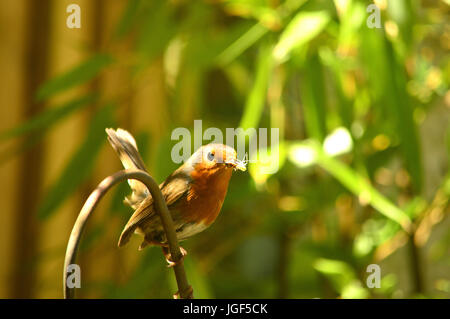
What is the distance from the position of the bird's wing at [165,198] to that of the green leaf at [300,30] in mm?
476

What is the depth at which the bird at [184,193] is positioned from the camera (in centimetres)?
20

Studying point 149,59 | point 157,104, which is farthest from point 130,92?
point 157,104

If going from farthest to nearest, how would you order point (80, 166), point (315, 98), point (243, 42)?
1. point (243, 42)
2. point (315, 98)
3. point (80, 166)

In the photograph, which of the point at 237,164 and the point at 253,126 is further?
the point at 253,126

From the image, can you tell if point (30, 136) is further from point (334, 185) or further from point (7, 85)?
point (334, 185)

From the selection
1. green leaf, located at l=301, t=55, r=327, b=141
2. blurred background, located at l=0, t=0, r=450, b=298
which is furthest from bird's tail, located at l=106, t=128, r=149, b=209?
green leaf, located at l=301, t=55, r=327, b=141

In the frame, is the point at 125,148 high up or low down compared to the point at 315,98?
down

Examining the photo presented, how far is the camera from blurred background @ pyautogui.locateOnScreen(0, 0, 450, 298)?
616mm

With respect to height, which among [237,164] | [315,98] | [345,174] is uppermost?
[315,98]

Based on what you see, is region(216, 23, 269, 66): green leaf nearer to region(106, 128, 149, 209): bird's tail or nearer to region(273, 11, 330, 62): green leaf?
region(273, 11, 330, 62): green leaf

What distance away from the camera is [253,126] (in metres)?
0.65

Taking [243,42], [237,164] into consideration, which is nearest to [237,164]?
[237,164]

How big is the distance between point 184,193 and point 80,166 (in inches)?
15.0

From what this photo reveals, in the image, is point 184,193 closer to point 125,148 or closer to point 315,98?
point 125,148
